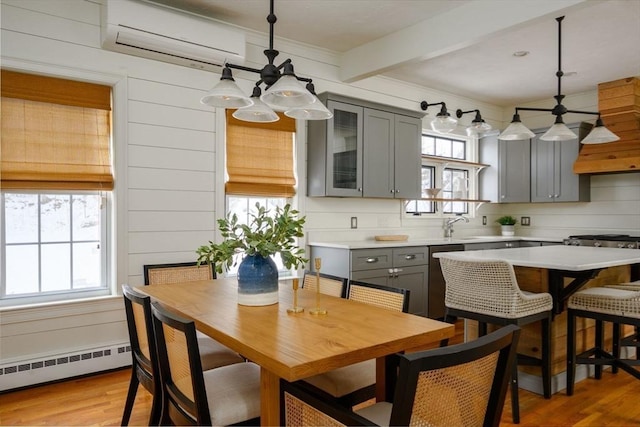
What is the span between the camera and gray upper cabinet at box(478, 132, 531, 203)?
19.0 ft

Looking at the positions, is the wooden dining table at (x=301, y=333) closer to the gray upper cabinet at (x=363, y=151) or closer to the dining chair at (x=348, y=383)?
the dining chair at (x=348, y=383)

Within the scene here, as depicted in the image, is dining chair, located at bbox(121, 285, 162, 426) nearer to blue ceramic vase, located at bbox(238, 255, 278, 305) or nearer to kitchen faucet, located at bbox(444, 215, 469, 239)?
blue ceramic vase, located at bbox(238, 255, 278, 305)

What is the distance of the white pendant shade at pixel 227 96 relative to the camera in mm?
2057

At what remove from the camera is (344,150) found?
427cm

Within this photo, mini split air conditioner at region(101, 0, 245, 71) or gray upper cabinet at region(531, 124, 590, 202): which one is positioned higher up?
mini split air conditioner at region(101, 0, 245, 71)

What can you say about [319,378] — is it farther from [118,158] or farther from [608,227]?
[608,227]

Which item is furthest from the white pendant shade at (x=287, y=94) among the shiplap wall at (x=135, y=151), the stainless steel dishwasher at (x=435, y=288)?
the stainless steel dishwasher at (x=435, y=288)

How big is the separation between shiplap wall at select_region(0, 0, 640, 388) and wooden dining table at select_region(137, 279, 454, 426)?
50.5 inches

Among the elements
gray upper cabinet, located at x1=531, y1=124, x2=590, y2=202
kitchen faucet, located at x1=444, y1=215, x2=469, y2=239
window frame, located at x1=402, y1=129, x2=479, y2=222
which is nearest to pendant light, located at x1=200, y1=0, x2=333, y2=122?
window frame, located at x1=402, y1=129, x2=479, y2=222

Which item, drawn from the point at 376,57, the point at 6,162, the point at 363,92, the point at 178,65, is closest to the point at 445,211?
the point at 363,92

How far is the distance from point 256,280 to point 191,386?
59 centimetres

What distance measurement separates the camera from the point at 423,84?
17.3 ft

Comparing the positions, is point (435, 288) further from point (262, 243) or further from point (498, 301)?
point (262, 243)

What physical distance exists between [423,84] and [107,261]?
394 centimetres
